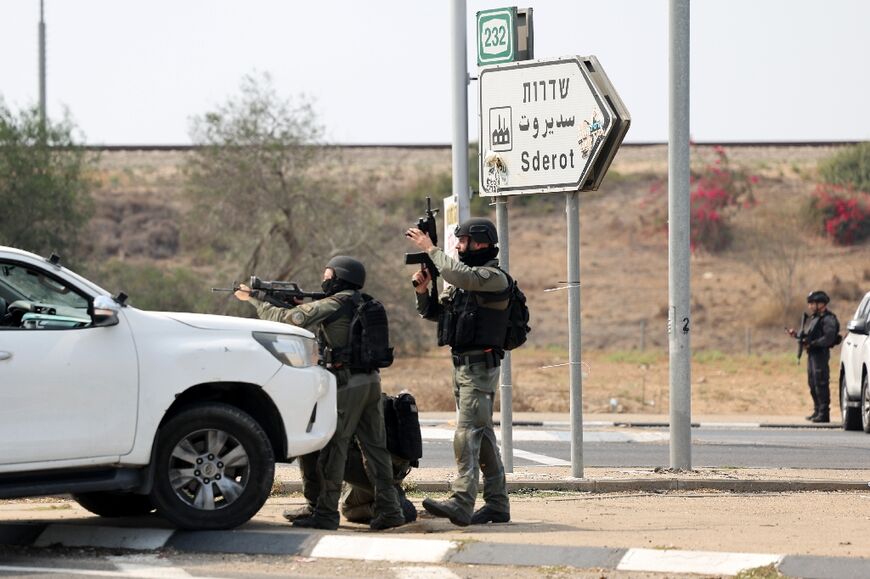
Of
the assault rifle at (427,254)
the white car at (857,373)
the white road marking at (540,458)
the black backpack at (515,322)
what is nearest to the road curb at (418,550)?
the black backpack at (515,322)

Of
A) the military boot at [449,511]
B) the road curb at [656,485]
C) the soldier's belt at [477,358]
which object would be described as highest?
the soldier's belt at [477,358]

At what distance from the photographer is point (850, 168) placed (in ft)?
194

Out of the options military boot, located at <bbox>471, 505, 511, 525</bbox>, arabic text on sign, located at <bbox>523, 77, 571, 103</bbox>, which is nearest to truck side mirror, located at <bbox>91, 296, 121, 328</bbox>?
military boot, located at <bbox>471, 505, 511, 525</bbox>

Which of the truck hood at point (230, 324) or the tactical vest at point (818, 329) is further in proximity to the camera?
the tactical vest at point (818, 329)

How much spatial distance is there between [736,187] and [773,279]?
9.15m

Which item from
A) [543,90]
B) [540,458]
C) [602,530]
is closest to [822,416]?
[540,458]

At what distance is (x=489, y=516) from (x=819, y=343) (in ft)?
40.4

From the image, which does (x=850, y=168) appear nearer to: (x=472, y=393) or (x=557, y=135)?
(x=557, y=135)

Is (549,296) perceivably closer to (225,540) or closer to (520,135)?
(520,135)

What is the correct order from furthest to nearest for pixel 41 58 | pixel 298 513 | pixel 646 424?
pixel 41 58 → pixel 646 424 → pixel 298 513

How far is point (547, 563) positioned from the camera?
8.37 m

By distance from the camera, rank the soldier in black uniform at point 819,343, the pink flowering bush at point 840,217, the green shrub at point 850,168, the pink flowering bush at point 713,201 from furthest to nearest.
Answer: the green shrub at point 850,168 → the pink flowering bush at point 713,201 → the pink flowering bush at point 840,217 → the soldier in black uniform at point 819,343

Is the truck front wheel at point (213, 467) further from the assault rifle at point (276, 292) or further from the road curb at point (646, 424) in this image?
the road curb at point (646, 424)

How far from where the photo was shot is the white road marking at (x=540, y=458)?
14969mm
